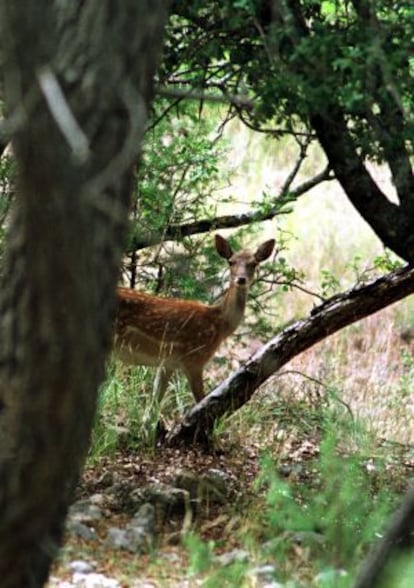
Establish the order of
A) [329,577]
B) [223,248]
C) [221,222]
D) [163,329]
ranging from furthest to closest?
[221,222], [223,248], [163,329], [329,577]

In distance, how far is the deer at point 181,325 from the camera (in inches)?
321

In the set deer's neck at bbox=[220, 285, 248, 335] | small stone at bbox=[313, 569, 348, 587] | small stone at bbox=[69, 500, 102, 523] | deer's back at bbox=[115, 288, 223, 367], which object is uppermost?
deer's neck at bbox=[220, 285, 248, 335]

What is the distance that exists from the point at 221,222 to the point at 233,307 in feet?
2.31

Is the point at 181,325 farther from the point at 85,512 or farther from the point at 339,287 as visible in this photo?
the point at 339,287

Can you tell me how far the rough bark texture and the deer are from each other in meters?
4.33

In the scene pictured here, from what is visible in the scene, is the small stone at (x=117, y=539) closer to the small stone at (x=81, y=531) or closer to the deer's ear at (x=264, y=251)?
the small stone at (x=81, y=531)

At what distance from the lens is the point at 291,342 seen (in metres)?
7.34

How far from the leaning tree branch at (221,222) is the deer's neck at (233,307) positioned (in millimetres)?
502

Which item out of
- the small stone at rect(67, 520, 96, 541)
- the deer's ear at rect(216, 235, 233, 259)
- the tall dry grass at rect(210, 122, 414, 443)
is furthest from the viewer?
the tall dry grass at rect(210, 122, 414, 443)

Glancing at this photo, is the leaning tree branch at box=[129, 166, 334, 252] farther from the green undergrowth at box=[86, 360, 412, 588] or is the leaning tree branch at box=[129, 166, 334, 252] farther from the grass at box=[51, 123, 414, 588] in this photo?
the green undergrowth at box=[86, 360, 412, 588]

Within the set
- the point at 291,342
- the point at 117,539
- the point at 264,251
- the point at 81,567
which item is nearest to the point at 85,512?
the point at 117,539

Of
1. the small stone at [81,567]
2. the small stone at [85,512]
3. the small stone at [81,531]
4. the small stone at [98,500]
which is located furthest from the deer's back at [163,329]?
the small stone at [81,567]

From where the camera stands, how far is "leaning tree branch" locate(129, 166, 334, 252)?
809 centimetres

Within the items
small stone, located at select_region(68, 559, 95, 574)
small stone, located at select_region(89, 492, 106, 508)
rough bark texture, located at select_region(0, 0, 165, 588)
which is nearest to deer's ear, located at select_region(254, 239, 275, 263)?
small stone, located at select_region(89, 492, 106, 508)
